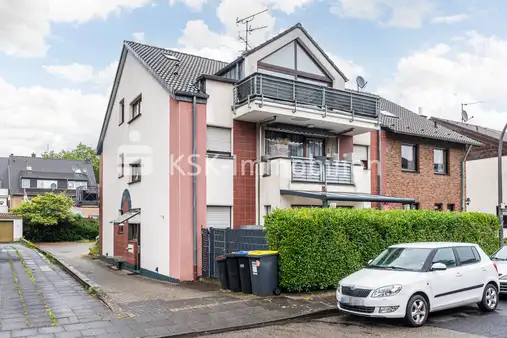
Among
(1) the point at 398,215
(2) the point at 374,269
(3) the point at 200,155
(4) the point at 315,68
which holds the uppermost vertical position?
(4) the point at 315,68

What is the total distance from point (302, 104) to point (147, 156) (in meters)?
5.93

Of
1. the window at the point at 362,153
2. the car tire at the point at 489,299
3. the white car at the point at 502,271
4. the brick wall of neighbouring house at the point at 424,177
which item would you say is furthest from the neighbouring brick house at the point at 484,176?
the car tire at the point at 489,299

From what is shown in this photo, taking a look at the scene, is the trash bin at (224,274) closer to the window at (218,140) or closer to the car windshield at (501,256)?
the window at (218,140)

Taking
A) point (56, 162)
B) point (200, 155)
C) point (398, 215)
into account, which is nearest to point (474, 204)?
point (398, 215)

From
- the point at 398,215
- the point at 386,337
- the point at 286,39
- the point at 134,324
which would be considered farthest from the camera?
the point at 286,39

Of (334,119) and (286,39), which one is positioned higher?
(286,39)

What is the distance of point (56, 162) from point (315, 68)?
57.4 m

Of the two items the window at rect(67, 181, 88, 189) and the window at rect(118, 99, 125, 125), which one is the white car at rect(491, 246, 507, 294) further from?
the window at rect(67, 181, 88, 189)

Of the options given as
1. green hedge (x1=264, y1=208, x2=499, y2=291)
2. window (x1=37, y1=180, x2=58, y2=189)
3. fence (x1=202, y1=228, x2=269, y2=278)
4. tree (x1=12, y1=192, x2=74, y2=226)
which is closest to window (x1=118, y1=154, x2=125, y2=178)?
fence (x1=202, y1=228, x2=269, y2=278)

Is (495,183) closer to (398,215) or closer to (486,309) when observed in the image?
(398,215)

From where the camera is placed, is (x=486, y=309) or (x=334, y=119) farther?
(x=334, y=119)

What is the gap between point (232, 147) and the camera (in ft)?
52.5

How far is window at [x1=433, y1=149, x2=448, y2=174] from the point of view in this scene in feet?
73.1

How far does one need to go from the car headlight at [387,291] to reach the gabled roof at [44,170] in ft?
197
